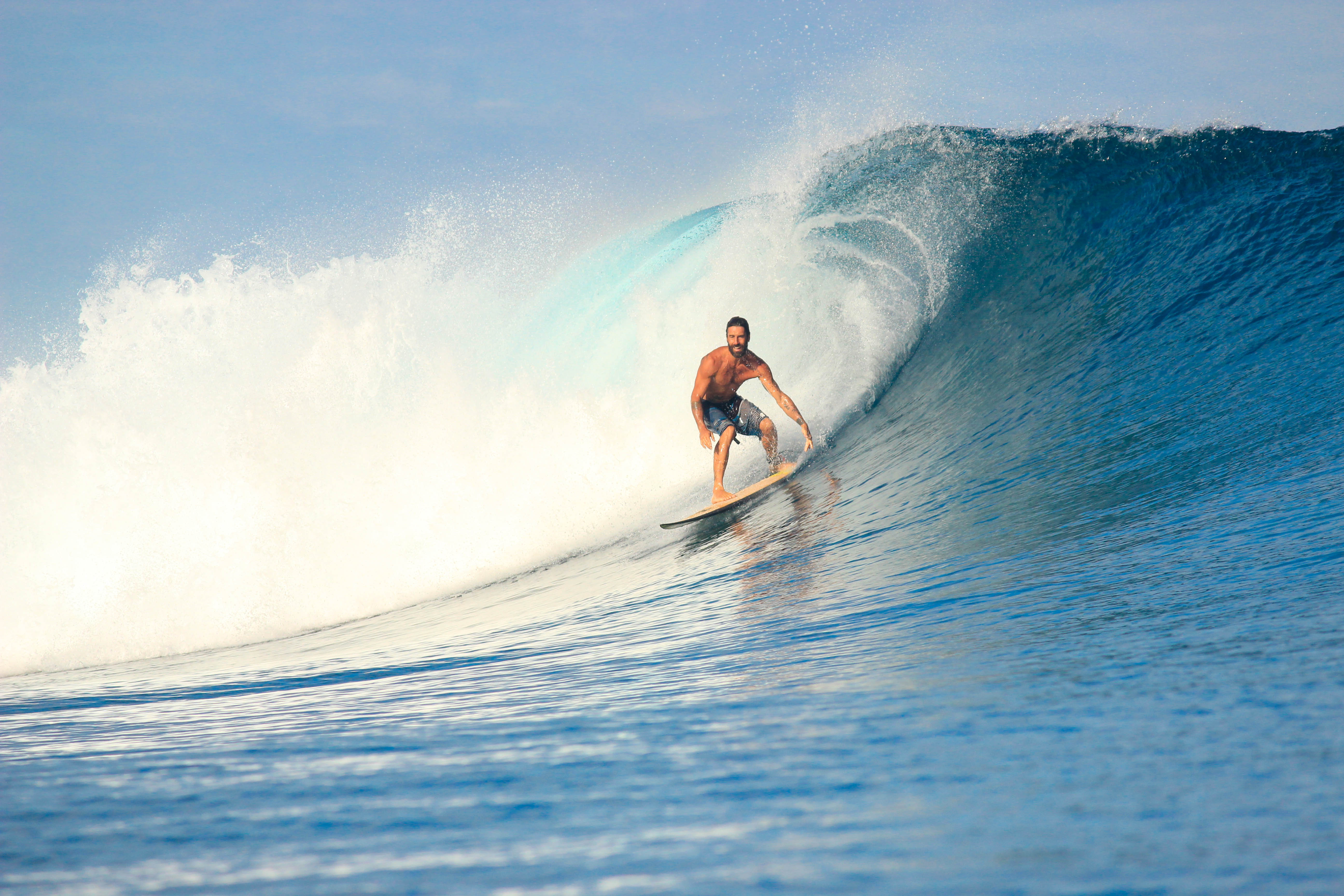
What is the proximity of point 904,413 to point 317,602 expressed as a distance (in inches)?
A: 192

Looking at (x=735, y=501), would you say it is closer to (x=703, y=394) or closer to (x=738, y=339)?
(x=703, y=394)

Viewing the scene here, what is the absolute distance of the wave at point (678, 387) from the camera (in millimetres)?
6512

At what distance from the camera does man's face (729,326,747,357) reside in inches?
256

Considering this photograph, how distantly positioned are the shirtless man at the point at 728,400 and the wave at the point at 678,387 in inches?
29.2

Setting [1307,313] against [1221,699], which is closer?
[1221,699]

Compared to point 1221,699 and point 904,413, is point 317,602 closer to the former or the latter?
point 904,413

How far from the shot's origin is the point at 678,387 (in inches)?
370

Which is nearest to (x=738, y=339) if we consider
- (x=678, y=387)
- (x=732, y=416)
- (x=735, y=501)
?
(x=732, y=416)

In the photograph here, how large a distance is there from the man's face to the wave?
1264mm

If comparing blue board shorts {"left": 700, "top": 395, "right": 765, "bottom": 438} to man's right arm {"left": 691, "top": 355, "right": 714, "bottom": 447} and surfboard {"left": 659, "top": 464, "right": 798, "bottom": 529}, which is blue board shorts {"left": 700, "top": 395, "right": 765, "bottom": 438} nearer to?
man's right arm {"left": 691, "top": 355, "right": 714, "bottom": 447}

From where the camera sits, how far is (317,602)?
22.5 ft

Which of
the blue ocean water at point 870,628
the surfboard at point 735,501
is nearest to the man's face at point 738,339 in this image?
the surfboard at point 735,501

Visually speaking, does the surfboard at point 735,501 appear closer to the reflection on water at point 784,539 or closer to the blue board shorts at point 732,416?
the reflection on water at point 784,539

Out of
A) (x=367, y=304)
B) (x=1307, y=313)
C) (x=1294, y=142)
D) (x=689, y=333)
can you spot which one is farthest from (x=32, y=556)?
(x=1294, y=142)
